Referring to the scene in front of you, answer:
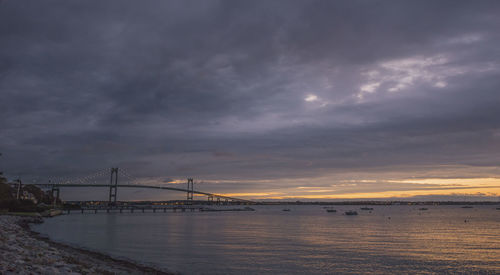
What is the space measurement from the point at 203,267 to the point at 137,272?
4.90 meters

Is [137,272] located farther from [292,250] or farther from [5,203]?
[5,203]

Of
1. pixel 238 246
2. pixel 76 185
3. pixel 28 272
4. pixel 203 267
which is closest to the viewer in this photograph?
pixel 28 272

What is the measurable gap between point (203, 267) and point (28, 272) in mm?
13234

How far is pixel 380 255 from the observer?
101 feet

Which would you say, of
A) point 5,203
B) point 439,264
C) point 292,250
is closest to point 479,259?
point 439,264

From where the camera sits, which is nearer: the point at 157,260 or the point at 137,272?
the point at 137,272

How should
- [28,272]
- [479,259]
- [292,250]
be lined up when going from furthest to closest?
[292,250] < [479,259] < [28,272]

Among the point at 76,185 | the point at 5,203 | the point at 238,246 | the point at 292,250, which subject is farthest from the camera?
the point at 76,185

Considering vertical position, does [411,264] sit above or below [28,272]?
below

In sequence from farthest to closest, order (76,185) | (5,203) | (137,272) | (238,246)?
(76,185) < (5,203) < (238,246) < (137,272)

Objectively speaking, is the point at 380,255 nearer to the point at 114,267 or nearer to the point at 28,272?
the point at 114,267

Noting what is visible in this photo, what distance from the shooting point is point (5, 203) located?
83125 mm

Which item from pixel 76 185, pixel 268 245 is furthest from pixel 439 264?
pixel 76 185

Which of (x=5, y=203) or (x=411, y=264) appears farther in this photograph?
(x=5, y=203)
